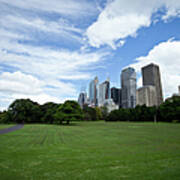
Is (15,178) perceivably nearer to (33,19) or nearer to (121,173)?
(121,173)

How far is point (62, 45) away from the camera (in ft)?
87.7

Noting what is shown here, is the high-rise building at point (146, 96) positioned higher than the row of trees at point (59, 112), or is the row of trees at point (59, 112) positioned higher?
the high-rise building at point (146, 96)

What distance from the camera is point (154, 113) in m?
57.6

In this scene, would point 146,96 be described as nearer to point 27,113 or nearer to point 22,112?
point 27,113

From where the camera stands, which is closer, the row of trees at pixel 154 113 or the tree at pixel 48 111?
the row of trees at pixel 154 113

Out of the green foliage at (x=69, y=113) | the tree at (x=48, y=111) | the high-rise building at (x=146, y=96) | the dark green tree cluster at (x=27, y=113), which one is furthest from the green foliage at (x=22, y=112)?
the high-rise building at (x=146, y=96)

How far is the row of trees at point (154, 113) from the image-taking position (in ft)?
165

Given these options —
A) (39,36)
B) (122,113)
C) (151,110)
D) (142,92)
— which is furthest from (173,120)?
(142,92)

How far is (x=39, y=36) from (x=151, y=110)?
175ft

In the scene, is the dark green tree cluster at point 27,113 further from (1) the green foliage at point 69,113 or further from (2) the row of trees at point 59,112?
(1) the green foliage at point 69,113

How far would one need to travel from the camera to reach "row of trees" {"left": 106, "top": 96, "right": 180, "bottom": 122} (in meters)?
50.4

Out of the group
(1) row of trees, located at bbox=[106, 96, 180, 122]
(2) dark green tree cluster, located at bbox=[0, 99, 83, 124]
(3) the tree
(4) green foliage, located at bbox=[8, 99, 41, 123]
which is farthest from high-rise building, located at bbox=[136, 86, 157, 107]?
(4) green foliage, located at bbox=[8, 99, 41, 123]

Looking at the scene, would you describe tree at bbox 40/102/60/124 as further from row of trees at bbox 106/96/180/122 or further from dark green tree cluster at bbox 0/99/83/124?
row of trees at bbox 106/96/180/122

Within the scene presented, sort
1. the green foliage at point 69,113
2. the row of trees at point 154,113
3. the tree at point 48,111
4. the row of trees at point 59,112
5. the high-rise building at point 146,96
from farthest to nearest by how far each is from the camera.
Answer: the high-rise building at point 146,96 → the tree at point 48,111 → the row of trees at point 154,113 → the row of trees at point 59,112 → the green foliage at point 69,113
